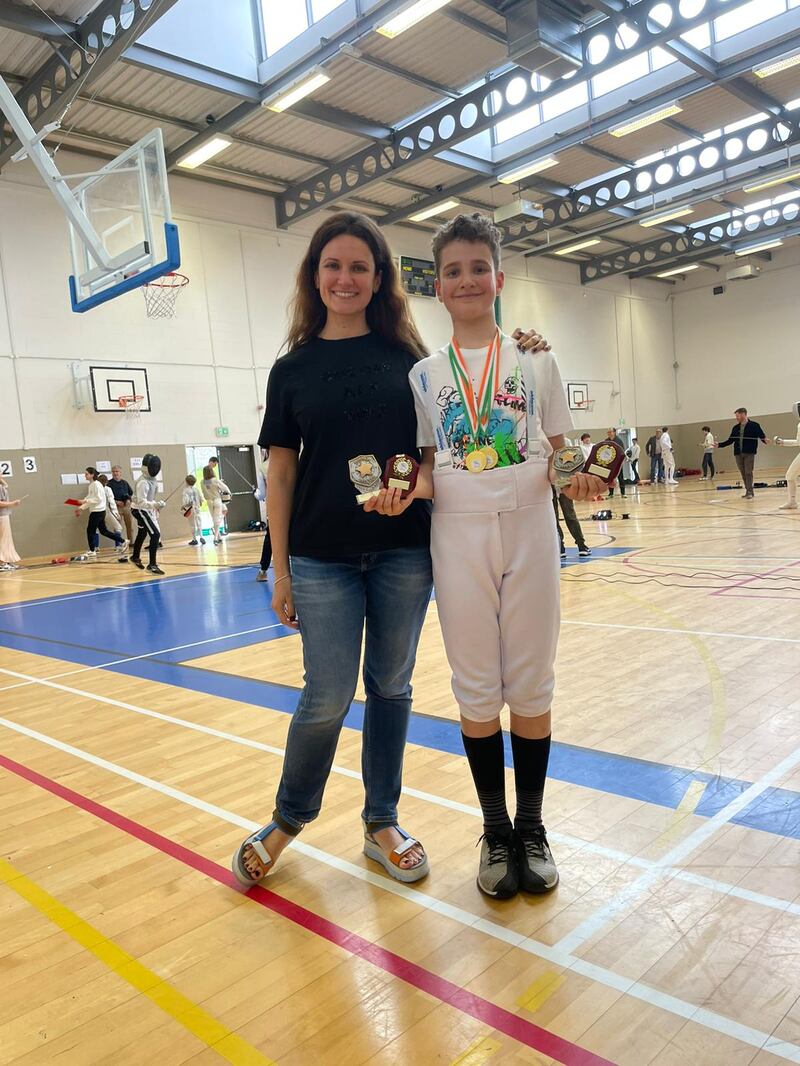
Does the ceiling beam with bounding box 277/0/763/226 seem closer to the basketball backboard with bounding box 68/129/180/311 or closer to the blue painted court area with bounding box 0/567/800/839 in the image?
the basketball backboard with bounding box 68/129/180/311

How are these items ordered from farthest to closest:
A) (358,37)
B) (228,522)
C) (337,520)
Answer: (228,522)
(358,37)
(337,520)

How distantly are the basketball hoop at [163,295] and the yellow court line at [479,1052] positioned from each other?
16.5 metres

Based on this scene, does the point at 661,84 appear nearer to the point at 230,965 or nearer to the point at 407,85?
the point at 407,85

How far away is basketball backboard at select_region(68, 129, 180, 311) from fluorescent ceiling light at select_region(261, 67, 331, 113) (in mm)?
3023

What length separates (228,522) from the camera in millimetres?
Answer: 18906

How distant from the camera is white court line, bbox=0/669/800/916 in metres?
2.10

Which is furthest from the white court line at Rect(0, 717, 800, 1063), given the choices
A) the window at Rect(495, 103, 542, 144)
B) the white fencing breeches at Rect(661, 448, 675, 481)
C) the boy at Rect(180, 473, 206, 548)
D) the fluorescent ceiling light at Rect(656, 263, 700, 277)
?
the fluorescent ceiling light at Rect(656, 263, 700, 277)

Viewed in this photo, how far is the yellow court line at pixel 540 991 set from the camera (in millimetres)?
1731

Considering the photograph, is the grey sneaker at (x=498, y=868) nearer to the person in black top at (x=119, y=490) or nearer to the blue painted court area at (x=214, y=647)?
the blue painted court area at (x=214, y=647)

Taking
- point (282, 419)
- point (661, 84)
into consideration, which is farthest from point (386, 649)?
point (661, 84)

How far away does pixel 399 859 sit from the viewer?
2.34 m

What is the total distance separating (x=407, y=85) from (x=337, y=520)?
14205 millimetres

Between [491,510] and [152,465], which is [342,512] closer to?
[491,510]

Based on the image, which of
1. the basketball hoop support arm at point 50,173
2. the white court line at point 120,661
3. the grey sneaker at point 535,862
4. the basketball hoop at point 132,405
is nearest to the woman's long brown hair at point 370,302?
the grey sneaker at point 535,862
